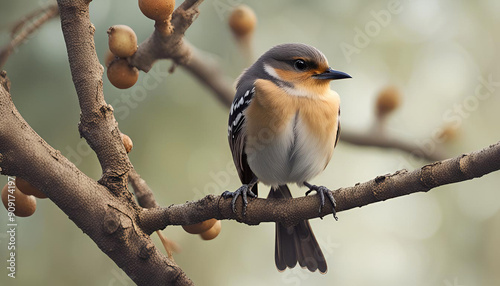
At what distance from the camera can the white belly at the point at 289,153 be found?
9.87ft

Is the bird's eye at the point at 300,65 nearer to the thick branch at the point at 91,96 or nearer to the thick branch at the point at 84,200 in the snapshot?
the thick branch at the point at 91,96

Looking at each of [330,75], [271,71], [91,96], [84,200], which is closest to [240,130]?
[271,71]

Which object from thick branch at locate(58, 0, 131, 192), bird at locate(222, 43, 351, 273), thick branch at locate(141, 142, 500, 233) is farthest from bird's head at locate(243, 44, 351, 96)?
thick branch at locate(58, 0, 131, 192)

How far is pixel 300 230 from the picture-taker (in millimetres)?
3309

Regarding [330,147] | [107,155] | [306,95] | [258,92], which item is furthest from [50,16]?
[330,147]

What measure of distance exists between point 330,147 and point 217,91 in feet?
2.67

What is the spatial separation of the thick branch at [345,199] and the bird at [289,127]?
62 centimetres

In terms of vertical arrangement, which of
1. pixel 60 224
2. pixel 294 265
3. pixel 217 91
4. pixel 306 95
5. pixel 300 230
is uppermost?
pixel 217 91

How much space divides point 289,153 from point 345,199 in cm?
92

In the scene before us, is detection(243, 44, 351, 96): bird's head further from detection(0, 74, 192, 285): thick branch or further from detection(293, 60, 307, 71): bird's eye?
detection(0, 74, 192, 285): thick branch

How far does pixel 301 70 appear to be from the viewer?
3156 millimetres

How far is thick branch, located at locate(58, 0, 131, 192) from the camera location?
88.7 inches

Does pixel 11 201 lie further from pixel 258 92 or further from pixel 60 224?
pixel 60 224

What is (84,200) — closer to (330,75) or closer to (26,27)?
(26,27)
